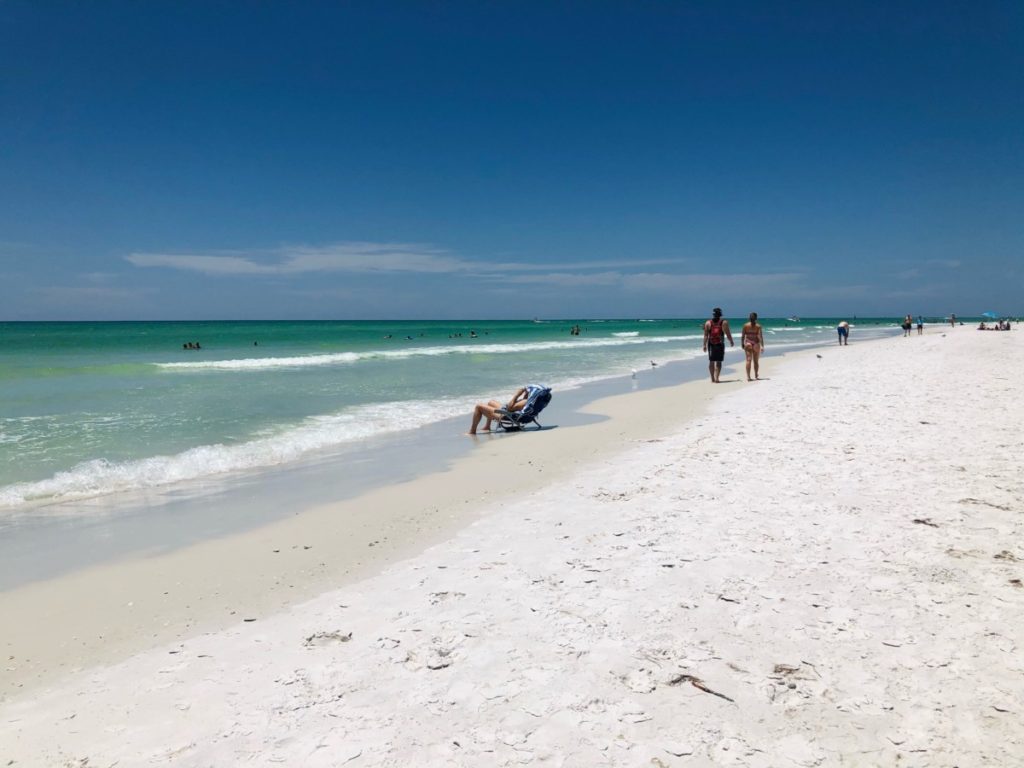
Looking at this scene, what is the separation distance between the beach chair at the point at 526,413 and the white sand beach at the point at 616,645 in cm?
496

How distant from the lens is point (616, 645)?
10.5ft

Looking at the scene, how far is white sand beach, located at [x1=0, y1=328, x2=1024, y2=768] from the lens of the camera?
2535 mm

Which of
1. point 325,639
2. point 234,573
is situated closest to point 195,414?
point 234,573

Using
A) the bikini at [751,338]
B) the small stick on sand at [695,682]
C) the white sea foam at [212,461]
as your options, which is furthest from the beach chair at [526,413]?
the bikini at [751,338]

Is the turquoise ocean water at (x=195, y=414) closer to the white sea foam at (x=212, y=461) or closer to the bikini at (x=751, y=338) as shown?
the white sea foam at (x=212, y=461)

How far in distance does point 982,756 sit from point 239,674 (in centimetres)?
338

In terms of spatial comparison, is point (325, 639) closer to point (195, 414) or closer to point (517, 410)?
point (517, 410)

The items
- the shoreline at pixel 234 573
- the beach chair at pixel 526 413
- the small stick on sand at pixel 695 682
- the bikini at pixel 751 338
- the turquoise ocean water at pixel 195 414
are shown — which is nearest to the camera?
the small stick on sand at pixel 695 682

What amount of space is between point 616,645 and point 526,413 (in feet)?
26.3

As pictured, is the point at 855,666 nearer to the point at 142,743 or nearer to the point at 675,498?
the point at 675,498

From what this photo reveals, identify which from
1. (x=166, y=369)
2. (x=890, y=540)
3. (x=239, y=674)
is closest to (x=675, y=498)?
(x=890, y=540)

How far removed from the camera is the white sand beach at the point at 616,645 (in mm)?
2535

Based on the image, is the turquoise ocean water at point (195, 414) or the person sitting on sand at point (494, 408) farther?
the person sitting on sand at point (494, 408)

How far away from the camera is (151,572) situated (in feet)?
15.9
